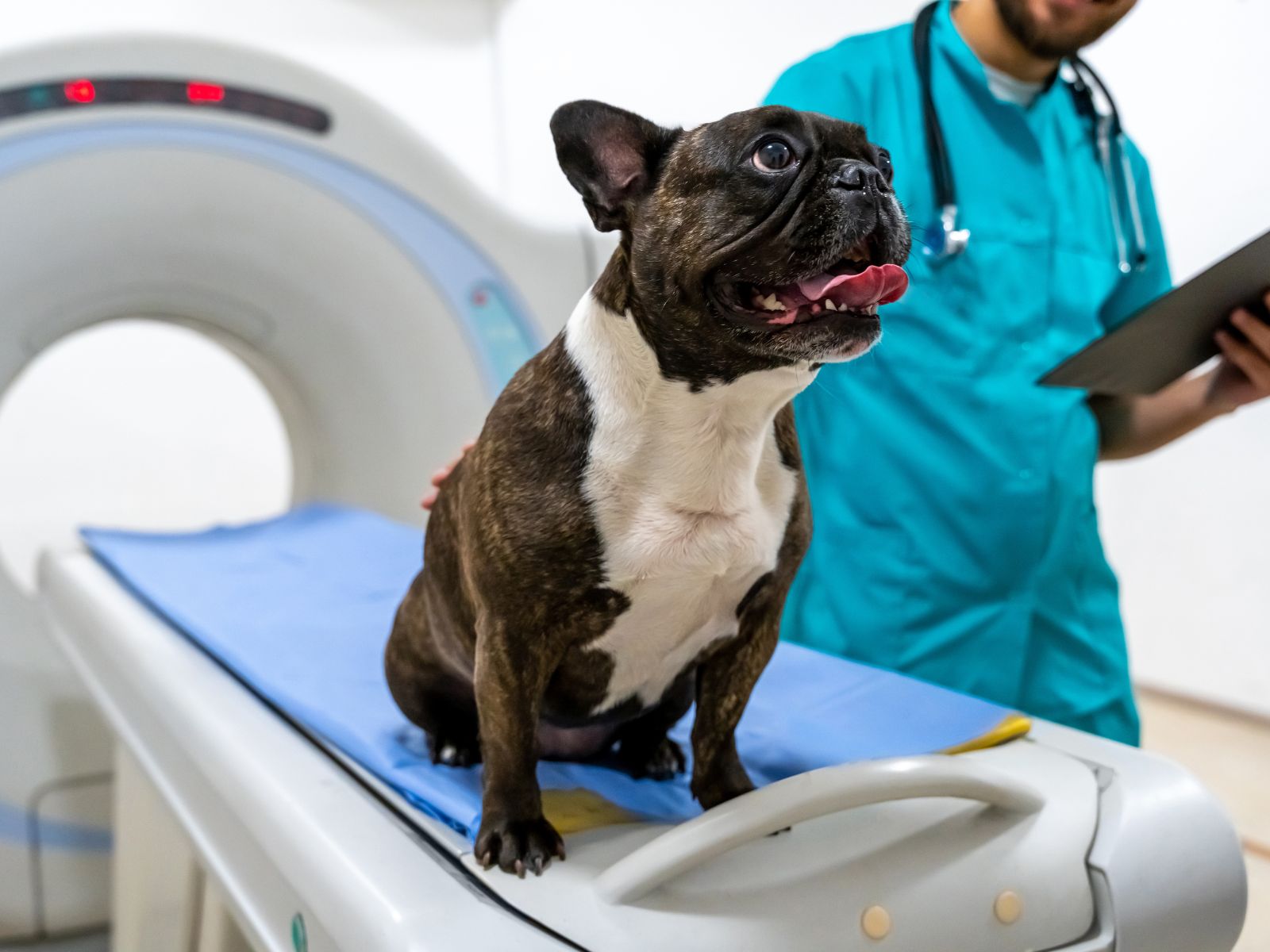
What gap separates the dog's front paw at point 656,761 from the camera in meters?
Result: 0.84

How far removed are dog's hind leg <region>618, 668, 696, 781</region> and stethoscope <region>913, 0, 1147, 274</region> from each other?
539 millimetres

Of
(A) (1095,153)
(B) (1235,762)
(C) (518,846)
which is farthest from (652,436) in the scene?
(B) (1235,762)

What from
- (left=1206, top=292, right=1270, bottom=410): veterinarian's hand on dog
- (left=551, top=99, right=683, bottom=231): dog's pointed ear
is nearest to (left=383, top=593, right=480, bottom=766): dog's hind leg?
(left=551, top=99, right=683, bottom=231): dog's pointed ear

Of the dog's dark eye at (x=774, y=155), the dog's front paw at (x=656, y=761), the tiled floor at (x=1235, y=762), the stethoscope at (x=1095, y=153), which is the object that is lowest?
the tiled floor at (x=1235, y=762)

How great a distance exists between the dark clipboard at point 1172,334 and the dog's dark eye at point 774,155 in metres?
0.40

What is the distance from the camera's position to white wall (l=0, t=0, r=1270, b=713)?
170 cm

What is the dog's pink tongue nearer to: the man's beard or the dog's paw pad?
the dog's paw pad

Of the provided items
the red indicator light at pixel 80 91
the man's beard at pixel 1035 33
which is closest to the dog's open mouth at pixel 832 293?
the man's beard at pixel 1035 33

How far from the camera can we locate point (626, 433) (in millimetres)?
654

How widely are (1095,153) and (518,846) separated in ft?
3.16

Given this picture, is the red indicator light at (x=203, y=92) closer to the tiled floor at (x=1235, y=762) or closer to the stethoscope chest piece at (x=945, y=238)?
the stethoscope chest piece at (x=945, y=238)

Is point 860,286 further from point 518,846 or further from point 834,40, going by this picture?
point 834,40

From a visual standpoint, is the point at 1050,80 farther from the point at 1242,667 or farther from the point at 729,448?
the point at 1242,667

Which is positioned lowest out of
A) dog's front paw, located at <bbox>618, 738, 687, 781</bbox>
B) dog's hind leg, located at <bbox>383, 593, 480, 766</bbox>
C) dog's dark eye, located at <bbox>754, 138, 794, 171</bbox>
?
dog's front paw, located at <bbox>618, 738, 687, 781</bbox>
